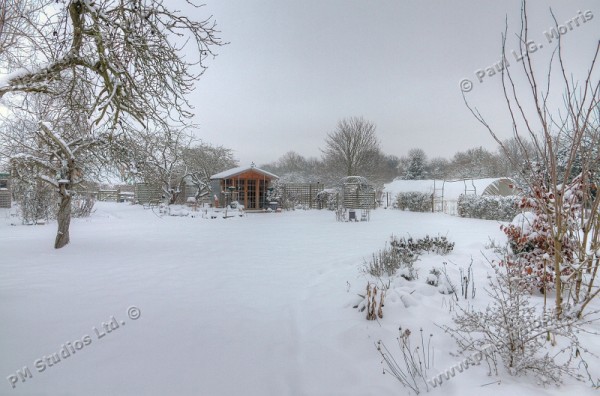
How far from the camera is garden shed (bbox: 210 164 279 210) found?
1767 centimetres

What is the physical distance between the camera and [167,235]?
30.4 ft

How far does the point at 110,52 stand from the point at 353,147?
80.9 feet

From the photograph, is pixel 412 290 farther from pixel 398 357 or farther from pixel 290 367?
pixel 290 367

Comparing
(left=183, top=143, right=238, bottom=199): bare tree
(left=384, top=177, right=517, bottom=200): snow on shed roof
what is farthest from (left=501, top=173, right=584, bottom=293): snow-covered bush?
(left=183, top=143, right=238, bottom=199): bare tree

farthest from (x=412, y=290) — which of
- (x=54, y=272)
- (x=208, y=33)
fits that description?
(x=54, y=272)

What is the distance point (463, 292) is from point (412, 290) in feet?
2.07

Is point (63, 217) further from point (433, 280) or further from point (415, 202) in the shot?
point (415, 202)

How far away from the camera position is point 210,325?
3.24 m

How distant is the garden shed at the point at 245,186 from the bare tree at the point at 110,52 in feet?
39.3

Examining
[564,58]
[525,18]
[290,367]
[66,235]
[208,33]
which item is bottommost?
[290,367]

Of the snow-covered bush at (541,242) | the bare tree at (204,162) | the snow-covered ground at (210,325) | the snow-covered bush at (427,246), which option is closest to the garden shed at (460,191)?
the snow-covered bush at (427,246)

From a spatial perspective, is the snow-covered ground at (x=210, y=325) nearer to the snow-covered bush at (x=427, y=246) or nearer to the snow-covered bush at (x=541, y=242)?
the snow-covered bush at (x=427, y=246)

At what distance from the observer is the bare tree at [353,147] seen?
27000 millimetres

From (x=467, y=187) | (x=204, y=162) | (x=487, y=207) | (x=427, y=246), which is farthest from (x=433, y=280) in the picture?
(x=204, y=162)
